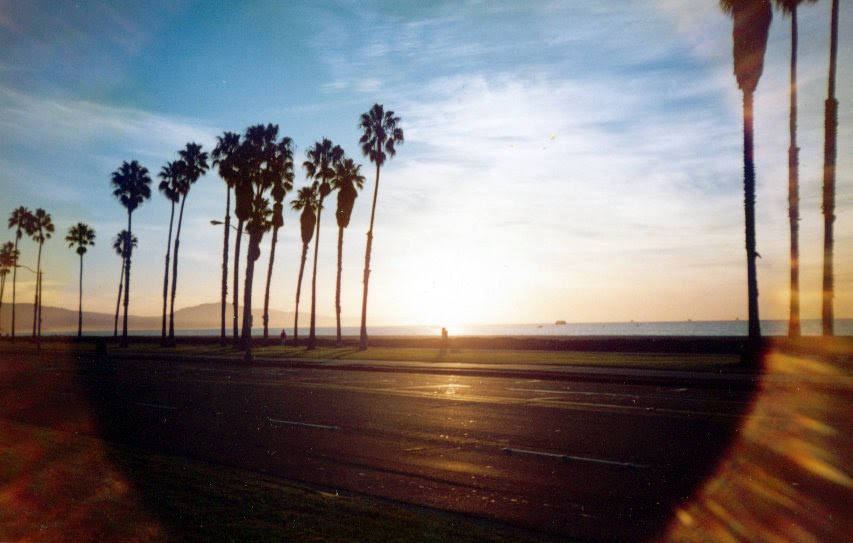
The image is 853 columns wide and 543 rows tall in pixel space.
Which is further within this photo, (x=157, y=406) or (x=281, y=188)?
(x=281, y=188)

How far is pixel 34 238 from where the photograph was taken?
103 metres

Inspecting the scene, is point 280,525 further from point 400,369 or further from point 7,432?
point 400,369

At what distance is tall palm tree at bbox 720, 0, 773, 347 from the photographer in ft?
90.1

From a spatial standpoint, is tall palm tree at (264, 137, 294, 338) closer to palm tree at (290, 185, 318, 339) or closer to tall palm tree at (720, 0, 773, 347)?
palm tree at (290, 185, 318, 339)

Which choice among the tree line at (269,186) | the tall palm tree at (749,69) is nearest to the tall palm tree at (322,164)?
the tree line at (269,186)

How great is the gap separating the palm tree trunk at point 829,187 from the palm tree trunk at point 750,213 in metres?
3.44

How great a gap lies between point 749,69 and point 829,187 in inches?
232

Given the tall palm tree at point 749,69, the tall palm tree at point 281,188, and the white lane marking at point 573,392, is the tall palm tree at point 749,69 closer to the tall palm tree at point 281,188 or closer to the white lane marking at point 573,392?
the white lane marking at point 573,392

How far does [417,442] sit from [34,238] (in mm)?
109130

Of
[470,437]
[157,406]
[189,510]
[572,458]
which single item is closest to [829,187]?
[470,437]

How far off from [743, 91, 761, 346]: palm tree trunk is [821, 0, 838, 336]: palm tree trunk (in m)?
3.44

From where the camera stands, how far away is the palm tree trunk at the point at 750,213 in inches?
Answer: 1073

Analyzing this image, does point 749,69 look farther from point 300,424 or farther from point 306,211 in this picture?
point 306,211

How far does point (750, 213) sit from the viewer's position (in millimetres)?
27750
